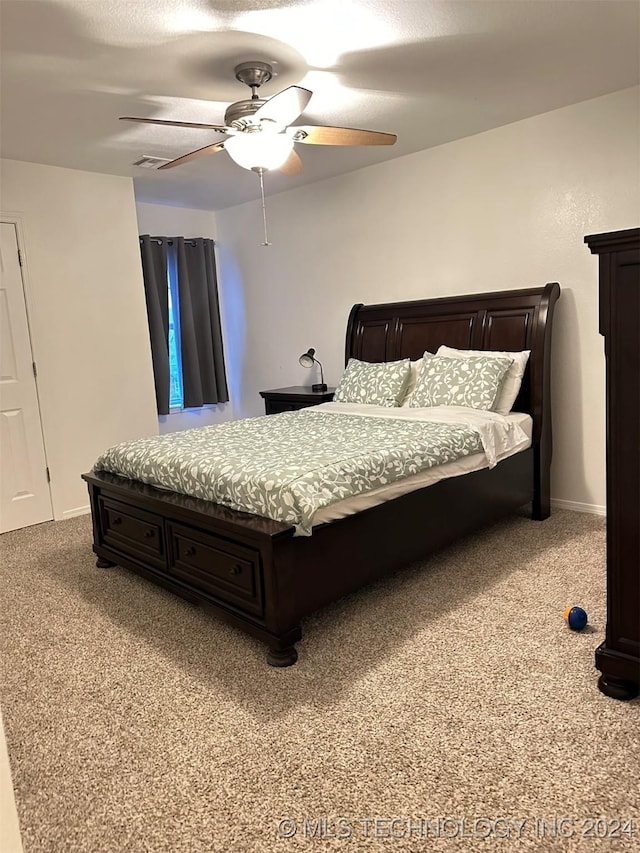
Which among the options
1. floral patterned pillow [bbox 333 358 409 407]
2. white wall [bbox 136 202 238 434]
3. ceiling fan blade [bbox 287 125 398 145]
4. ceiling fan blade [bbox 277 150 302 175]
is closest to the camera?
ceiling fan blade [bbox 287 125 398 145]

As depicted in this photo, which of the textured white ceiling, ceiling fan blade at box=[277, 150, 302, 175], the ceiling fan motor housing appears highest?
the textured white ceiling

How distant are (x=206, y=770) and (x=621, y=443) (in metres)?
1.55

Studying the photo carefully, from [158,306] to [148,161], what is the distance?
149 cm

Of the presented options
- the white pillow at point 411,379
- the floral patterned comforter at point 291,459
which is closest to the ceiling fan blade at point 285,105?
the floral patterned comforter at point 291,459

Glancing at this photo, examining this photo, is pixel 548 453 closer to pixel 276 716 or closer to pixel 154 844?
pixel 276 716

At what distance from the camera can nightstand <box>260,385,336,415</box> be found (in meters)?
4.50

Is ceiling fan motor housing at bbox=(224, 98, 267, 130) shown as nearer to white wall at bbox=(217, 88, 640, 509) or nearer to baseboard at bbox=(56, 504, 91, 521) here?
white wall at bbox=(217, 88, 640, 509)

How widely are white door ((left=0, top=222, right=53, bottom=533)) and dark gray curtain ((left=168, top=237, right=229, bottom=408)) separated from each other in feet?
5.60

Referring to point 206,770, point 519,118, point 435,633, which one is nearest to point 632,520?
point 435,633

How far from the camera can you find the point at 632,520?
72.8 inches

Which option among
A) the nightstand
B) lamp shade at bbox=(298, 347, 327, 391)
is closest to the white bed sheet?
the nightstand

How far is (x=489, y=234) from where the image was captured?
3922 mm

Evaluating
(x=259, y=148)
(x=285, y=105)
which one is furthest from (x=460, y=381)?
(x=285, y=105)

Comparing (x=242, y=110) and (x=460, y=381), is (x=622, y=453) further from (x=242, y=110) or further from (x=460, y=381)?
(x=242, y=110)
